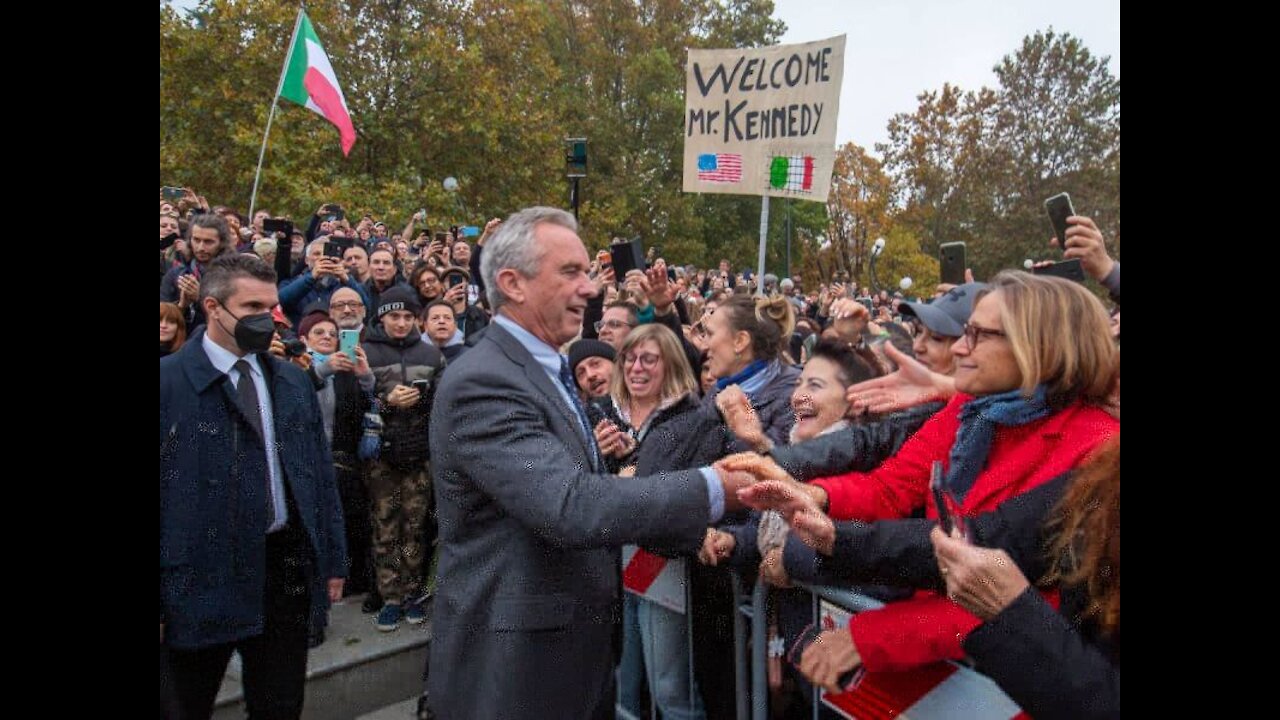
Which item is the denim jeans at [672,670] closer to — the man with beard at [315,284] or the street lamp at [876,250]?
the man with beard at [315,284]

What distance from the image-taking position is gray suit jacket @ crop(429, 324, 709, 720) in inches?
77.9

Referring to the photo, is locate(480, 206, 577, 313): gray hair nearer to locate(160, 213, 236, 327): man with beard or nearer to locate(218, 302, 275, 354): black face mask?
locate(218, 302, 275, 354): black face mask

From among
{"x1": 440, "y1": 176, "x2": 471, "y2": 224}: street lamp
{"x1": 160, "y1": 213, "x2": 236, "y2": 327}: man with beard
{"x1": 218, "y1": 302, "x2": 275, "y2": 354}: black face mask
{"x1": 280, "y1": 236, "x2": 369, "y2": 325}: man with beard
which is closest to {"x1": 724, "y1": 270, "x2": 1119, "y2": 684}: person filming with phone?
{"x1": 218, "y1": 302, "x2": 275, "y2": 354}: black face mask

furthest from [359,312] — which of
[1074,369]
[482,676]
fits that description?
[1074,369]

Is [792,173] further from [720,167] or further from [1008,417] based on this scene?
[1008,417]

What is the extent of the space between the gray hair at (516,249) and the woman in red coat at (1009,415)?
1.17 meters

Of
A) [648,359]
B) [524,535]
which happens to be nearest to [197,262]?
[648,359]

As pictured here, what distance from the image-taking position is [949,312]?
120 inches

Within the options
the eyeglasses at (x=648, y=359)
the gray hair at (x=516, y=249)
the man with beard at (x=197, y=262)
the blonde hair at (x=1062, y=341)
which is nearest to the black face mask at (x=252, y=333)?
the gray hair at (x=516, y=249)

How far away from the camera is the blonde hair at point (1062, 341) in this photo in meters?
2.00

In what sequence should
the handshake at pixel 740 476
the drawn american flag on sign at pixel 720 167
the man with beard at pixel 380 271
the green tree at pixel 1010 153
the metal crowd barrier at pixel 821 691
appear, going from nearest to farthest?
the metal crowd barrier at pixel 821 691 → the handshake at pixel 740 476 → the man with beard at pixel 380 271 → the drawn american flag on sign at pixel 720 167 → the green tree at pixel 1010 153
